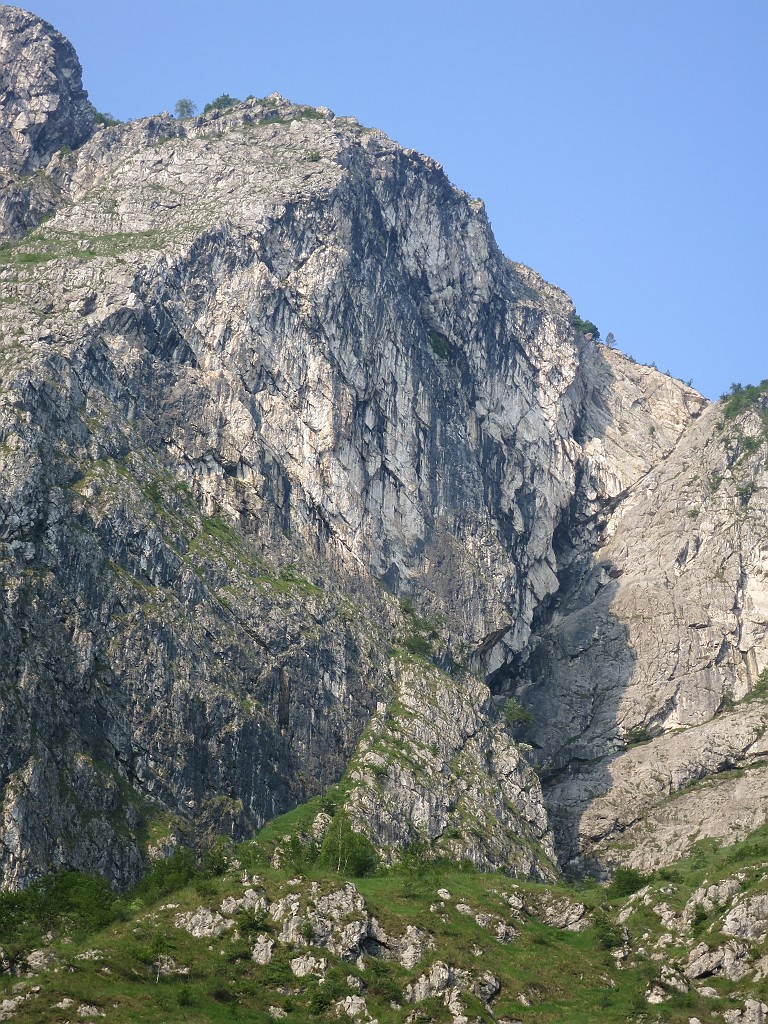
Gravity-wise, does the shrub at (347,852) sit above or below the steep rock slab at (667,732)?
below

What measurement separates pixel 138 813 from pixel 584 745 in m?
80.9

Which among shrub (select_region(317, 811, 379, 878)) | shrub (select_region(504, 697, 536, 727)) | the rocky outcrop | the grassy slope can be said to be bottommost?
the grassy slope

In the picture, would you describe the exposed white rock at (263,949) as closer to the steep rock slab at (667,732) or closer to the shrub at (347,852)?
the shrub at (347,852)

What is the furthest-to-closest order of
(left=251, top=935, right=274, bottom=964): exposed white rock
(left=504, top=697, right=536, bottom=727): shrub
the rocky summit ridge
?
(left=504, top=697, right=536, bottom=727): shrub < the rocky summit ridge < (left=251, top=935, right=274, bottom=964): exposed white rock

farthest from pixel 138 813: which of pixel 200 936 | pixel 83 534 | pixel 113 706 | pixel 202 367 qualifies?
pixel 202 367

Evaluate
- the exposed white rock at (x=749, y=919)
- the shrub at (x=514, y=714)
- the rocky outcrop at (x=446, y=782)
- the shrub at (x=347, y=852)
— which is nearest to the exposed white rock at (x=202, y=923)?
the shrub at (x=347, y=852)

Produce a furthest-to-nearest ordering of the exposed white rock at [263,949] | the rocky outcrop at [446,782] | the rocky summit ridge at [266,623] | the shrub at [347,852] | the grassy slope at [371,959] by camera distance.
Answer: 1. the rocky outcrop at [446,782]
2. the rocky summit ridge at [266,623]
3. the shrub at [347,852]
4. the exposed white rock at [263,949]
5. the grassy slope at [371,959]

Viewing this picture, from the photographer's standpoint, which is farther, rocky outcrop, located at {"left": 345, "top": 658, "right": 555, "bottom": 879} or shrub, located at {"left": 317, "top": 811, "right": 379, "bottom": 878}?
rocky outcrop, located at {"left": 345, "top": 658, "right": 555, "bottom": 879}

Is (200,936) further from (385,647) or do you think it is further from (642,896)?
(385,647)

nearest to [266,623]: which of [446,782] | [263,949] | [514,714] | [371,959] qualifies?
[446,782]

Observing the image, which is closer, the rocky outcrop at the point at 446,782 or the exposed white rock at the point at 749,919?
the exposed white rock at the point at 749,919

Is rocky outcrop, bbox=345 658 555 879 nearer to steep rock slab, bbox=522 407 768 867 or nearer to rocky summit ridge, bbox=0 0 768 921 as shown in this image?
rocky summit ridge, bbox=0 0 768 921

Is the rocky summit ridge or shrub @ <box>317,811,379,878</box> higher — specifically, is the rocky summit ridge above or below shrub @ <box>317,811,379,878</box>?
above

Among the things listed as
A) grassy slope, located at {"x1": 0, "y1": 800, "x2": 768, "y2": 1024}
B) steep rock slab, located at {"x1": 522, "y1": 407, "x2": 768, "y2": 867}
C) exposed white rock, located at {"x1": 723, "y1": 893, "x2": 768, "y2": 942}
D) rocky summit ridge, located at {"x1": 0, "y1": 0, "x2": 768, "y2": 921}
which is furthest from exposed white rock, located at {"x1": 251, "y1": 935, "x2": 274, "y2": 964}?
steep rock slab, located at {"x1": 522, "y1": 407, "x2": 768, "y2": 867}
